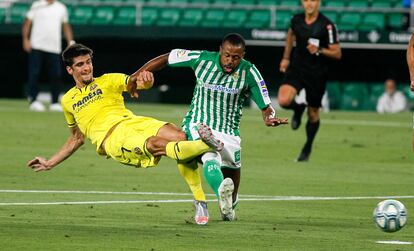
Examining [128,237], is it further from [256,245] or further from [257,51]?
[257,51]

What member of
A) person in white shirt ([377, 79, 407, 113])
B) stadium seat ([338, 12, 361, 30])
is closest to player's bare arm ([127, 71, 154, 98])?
person in white shirt ([377, 79, 407, 113])

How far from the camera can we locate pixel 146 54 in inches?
1234

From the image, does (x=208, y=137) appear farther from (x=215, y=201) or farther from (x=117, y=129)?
(x=215, y=201)

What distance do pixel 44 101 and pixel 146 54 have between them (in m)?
2.85

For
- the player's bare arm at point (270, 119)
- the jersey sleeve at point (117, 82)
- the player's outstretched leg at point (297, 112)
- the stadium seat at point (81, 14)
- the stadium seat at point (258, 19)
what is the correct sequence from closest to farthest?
the player's bare arm at point (270, 119), the jersey sleeve at point (117, 82), the player's outstretched leg at point (297, 112), the stadium seat at point (258, 19), the stadium seat at point (81, 14)

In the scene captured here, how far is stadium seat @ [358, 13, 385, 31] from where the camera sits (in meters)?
29.7

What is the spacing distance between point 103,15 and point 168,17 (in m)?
1.83

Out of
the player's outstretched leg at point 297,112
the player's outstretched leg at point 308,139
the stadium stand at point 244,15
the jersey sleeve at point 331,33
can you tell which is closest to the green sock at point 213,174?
the player's outstretched leg at point 308,139

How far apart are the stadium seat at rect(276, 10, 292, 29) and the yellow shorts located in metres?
18.7

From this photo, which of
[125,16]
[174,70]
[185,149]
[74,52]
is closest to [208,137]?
[185,149]

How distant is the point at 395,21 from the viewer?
2958 cm

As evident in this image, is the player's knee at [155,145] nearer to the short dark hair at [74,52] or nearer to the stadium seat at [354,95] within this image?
the short dark hair at [74,52]

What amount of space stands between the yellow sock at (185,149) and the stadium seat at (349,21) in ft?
64.6

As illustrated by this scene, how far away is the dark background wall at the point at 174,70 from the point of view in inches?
1197
